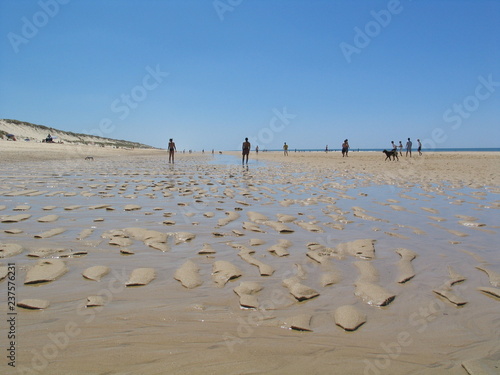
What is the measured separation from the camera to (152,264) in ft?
10.2

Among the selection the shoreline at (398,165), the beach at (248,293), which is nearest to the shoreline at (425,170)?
the shoreline at (398,165)

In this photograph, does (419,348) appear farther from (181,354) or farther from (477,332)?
(181,354)

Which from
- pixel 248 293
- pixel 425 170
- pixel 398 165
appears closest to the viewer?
pixel 248 293

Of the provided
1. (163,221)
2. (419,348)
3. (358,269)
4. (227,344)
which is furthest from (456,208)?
(227,344)

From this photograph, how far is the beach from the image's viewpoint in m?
1.76

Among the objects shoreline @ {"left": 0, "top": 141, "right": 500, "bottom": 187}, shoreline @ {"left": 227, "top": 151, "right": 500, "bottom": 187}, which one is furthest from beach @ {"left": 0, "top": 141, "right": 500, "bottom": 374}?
shoreline @ {"left": 0, "top": 141, "right": 500, "bottom": 187}

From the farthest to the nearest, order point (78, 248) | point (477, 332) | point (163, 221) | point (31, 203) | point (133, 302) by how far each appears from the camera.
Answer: point (31, 203), point (163, 221), point (78, 248), point (133, 302), point (477, 332)

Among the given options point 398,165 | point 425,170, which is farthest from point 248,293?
point 398,165

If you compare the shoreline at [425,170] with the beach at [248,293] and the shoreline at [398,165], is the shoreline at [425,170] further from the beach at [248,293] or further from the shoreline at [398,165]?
the beach at [248,293]

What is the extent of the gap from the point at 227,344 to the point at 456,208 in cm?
624

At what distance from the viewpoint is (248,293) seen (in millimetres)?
2529

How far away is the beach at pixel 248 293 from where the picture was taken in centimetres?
176

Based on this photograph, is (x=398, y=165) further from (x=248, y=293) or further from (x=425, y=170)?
(x=248, y=293)

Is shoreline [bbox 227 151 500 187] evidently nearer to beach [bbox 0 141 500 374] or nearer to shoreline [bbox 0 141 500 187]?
shoreline [bbox 0 141 500 187]
